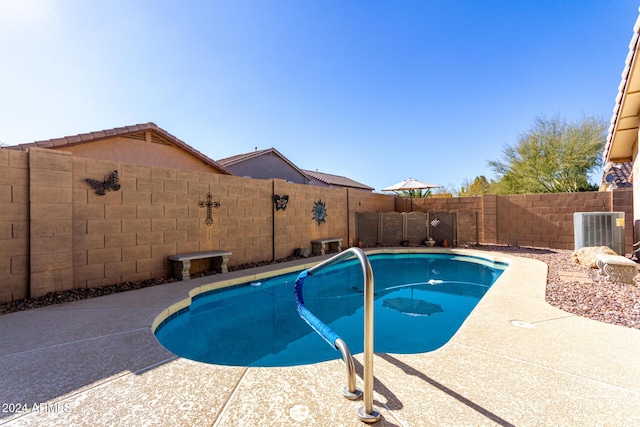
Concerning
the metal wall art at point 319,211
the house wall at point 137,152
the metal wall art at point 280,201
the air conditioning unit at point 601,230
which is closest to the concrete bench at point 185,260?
the metal wall art at point 280,201

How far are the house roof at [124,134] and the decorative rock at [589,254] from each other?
39.4 feet

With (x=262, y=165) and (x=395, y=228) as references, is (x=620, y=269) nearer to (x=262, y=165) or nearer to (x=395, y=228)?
(x=395, y=228)

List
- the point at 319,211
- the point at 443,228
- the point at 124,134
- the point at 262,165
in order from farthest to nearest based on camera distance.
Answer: the point at 262,165, the point at 443,228, the point at 319,211, the point at 124,134

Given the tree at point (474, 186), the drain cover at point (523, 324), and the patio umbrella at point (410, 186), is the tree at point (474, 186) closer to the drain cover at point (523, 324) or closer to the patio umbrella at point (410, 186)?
the patio umbrella at point (410, 186)

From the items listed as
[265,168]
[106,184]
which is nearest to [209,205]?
[106,184]

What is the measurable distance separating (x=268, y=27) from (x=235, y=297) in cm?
812

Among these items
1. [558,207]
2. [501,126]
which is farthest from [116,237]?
[501,126]

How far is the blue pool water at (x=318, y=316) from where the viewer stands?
11.4 feet

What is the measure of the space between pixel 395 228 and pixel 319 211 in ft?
11.5

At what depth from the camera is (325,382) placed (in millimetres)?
2139

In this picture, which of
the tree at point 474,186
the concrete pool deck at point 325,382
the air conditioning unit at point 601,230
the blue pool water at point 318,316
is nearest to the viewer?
the concrete pool deck at point 325,382

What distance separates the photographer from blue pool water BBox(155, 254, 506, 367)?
346 centimetres

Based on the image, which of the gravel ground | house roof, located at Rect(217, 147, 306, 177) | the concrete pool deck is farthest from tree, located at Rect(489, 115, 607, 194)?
the concrete pool deck

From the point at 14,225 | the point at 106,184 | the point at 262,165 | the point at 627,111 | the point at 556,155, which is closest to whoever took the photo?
the point at 14,225
